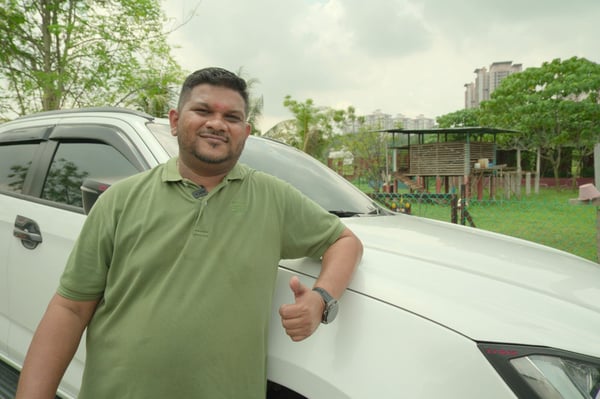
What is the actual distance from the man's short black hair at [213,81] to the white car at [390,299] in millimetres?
444

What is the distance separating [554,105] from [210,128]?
3423 centimetres

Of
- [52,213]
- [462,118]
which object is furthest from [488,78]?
[52,213]

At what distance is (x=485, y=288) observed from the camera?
4.69ft

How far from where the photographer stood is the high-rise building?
249 ft

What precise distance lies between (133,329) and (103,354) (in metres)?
0.15

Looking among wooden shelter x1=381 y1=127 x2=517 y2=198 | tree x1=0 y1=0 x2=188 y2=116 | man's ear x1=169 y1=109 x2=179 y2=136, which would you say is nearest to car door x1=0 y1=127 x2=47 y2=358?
man's ear x1=169 y1=109 x2=179 y2=136

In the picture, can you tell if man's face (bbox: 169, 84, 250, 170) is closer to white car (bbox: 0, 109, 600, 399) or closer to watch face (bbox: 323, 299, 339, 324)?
white car (bbox: 0, 109, 600, 399)

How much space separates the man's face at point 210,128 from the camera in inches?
64.2

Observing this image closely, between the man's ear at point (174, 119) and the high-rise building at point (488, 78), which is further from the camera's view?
the high-rise building at point (488, 78)

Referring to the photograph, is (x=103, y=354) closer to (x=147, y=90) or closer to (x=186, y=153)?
(x=186, y=153)

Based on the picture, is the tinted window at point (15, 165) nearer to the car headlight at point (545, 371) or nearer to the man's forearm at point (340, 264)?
the man's forearm at point (340, 264)

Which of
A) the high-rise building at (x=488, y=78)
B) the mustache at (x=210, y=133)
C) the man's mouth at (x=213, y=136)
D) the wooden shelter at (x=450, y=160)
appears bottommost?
the wooden shelter at (x=450, y=160)

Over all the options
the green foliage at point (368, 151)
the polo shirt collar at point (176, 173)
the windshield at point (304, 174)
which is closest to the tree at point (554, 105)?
the green foliage at point (368, 151)

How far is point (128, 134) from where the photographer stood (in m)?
2.29
